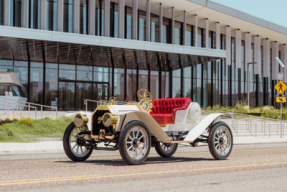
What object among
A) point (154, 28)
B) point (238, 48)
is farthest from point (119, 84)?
point (238, 48)

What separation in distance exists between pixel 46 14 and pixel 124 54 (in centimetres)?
734

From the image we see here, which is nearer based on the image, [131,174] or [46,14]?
[131,174]

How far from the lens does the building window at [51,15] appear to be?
96.0 feet

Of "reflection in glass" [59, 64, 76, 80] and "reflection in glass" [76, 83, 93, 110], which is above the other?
"reflection in glass" [59, 64, 76, 80]

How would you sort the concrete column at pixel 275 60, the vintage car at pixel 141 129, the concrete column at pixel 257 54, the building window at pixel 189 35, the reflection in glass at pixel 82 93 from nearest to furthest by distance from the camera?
the vintage car at pixel 141 129
the reflection in glass at pixel 82 93
the building window at pixel 189 35
the concrete column at pixel 257 54
the concrete column at pixel 275 60

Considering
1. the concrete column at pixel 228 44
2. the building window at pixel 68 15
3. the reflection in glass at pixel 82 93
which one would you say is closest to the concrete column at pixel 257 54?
the concrete column at pixel 228 44

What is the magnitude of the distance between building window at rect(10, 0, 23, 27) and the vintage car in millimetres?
21971

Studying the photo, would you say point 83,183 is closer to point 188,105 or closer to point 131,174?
point 131,174

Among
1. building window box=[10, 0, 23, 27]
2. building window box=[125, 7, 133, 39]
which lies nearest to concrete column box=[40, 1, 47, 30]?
building window box=[10, 0, 23, 27]

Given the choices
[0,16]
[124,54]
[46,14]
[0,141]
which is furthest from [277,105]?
[0,141]

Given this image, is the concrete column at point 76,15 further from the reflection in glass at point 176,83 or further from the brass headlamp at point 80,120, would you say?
the brass headlamp at point 80,120

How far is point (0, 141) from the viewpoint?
591 inches

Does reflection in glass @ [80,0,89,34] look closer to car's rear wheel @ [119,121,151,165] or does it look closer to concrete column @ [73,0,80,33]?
concrete column @ [73,0,80,33]

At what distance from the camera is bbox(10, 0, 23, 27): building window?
28344mm
